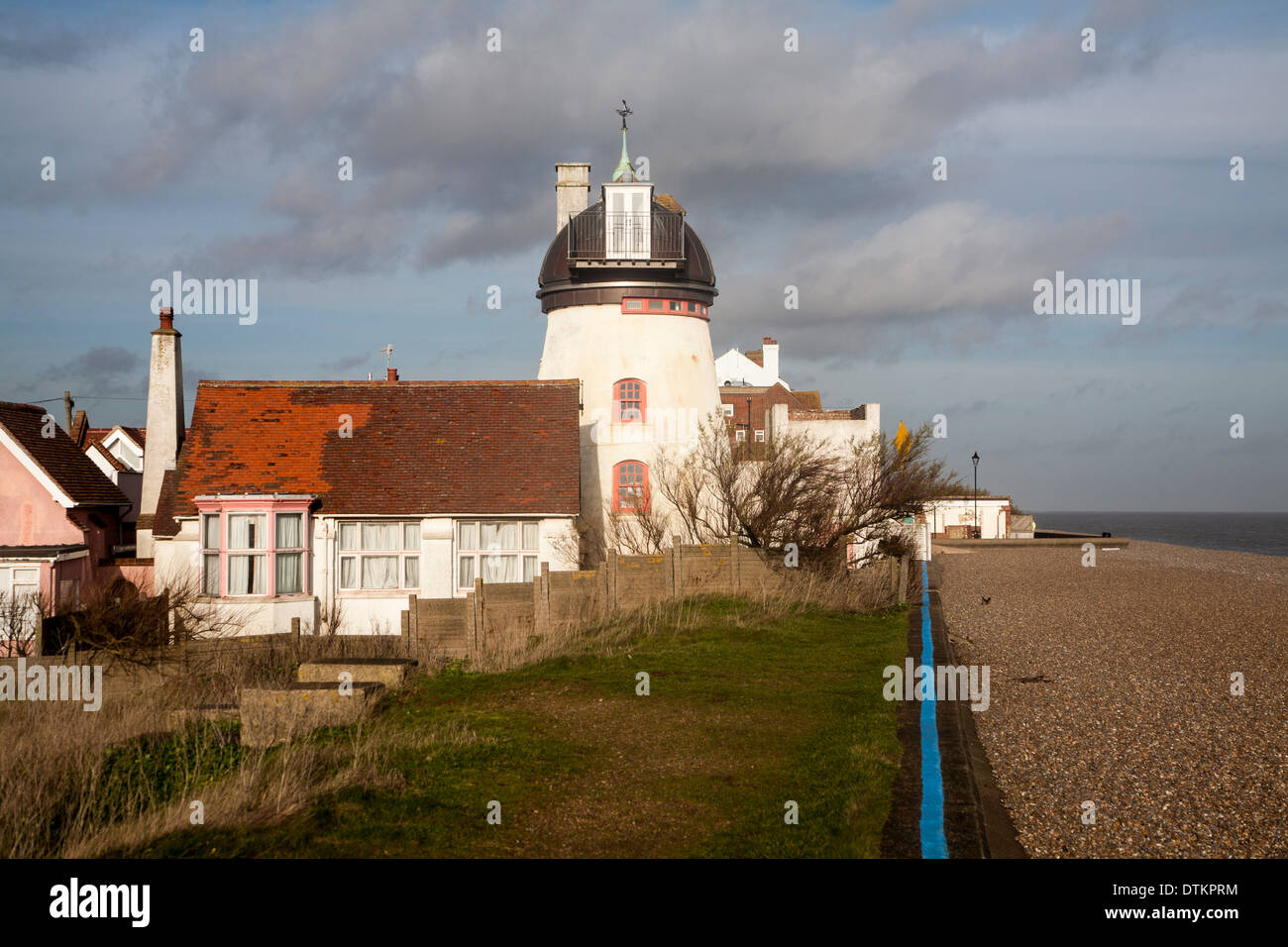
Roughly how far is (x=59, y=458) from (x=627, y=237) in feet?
55.7

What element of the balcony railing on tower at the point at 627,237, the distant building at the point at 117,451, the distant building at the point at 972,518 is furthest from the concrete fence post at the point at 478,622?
the distant building at the point at 972,518

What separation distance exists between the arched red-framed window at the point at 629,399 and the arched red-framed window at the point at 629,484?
1447mm

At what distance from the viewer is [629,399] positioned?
33906 millimetres

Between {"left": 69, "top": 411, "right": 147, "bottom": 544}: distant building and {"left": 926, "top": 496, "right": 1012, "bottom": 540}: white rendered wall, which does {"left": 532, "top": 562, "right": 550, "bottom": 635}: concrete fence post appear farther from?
{"left": 926, "top": 496, "right": 1012, "bottom": 540}: white rendered wall

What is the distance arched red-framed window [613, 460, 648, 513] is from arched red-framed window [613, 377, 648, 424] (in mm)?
1447

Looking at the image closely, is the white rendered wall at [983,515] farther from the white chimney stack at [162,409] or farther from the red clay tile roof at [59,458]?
the red clay tile roof at [59,458]

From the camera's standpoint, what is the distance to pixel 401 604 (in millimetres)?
26141

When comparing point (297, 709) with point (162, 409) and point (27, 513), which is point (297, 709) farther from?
point (162, 409)

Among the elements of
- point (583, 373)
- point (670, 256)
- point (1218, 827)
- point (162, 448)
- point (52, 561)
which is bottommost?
point (1218, 827)

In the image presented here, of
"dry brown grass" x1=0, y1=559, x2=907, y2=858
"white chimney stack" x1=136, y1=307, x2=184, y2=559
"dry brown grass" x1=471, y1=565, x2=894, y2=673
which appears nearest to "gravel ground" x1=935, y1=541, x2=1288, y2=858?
"dry brown grass" x1=471, y1=565, x2=894, y2=673

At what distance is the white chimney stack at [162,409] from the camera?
93.7ft
